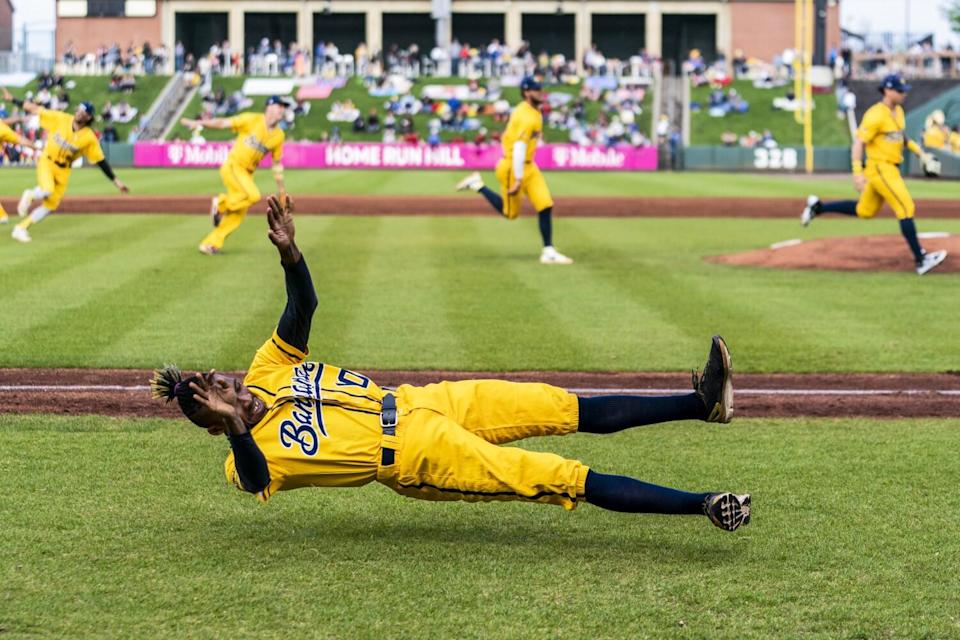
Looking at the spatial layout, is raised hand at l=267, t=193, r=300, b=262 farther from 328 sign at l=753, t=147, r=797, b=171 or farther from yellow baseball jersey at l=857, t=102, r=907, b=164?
328 sign at l=753, t=147, r=797, b=171

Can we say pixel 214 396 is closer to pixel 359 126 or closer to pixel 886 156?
pixel 886 156

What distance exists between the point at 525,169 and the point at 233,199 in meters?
4.11

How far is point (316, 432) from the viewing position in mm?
5906

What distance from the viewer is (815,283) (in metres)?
16.7

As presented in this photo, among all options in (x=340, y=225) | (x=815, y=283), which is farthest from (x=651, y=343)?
(x=340, y=225)

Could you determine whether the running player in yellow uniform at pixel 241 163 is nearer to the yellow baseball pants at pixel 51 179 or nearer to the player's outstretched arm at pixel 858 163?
the yellow baseball pants at pixel 51 179

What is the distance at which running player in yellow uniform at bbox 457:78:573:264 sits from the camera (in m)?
17.8

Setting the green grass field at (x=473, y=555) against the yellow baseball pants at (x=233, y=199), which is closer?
the green grass field at (x=473, y=555)

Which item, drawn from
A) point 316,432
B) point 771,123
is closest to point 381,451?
point 316,432

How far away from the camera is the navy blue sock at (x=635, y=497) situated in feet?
19.2

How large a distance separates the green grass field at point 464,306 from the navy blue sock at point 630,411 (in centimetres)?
466

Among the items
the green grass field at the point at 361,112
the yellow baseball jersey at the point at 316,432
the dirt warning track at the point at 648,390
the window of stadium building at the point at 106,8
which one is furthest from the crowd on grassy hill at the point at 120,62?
the yellow baseball jersey at the point at 316,432

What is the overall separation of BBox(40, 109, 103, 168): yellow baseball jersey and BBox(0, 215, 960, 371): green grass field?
1346mm

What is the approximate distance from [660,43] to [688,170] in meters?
29.1
